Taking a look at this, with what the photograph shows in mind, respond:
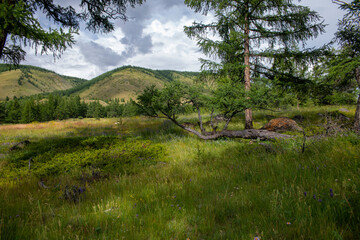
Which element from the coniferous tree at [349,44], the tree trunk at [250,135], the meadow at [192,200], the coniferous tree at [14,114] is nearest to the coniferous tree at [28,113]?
the coniferous tree at [14,114]

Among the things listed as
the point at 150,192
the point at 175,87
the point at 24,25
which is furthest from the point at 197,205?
the point at 24,25

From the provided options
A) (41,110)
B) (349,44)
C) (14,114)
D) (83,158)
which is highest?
(349,44)

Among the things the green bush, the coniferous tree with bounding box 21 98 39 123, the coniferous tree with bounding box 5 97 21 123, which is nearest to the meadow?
the green bush

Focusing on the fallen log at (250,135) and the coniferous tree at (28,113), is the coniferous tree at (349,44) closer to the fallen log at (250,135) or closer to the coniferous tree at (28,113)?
the fallen log at (250,135)

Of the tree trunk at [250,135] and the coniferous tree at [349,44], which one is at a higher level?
the coniferous tree at [349,44]

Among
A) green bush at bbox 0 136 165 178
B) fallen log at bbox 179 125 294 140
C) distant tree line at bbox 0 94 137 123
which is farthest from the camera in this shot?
distant tree line at bbox 0 94 137 123

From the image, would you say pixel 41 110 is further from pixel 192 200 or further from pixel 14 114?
pixel 192 200

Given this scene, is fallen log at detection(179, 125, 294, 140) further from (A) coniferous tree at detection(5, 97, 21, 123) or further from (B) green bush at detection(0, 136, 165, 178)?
(A) coniferous tree at detection(5, 97, 21, 123)

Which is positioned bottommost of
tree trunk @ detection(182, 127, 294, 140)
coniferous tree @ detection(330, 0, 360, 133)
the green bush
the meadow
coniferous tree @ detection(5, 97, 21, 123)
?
coniferous tree @ detection(5, 97, 21, 123)

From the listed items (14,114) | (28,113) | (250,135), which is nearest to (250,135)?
(250,135)

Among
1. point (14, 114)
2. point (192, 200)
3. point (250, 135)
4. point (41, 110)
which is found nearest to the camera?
point (192, 200)

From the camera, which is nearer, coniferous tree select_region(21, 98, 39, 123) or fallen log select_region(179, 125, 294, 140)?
fallen log select_region(179, 125, 294, 140)

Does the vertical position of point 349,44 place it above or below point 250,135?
above

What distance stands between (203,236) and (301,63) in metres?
12.2
